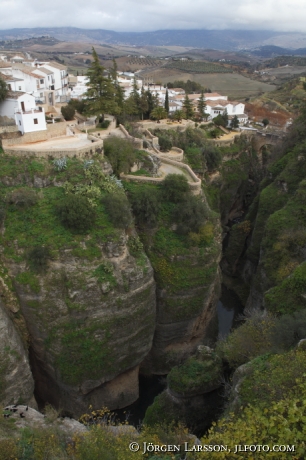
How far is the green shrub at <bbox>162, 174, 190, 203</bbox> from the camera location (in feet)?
90.2

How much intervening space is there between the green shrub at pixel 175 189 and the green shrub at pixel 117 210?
182 inches

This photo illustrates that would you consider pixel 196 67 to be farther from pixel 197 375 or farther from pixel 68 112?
pixel 197 375

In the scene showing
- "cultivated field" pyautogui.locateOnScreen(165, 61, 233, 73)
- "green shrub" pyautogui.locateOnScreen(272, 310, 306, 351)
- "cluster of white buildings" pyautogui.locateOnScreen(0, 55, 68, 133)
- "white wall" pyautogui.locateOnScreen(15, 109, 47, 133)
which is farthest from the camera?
"cultivated field" pyautogui.locateOnScreen(165, 61, 233, 73)

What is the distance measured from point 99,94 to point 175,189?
15334mm

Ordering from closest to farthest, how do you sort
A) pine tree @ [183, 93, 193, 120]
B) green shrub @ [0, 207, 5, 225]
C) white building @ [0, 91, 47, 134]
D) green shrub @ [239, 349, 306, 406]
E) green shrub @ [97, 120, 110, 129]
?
1. green shrub @ [239, 349, 306, 406]
2. green shrub @ [0, 207, 5, 225]
3. white building @ [0, 91, 47, 134]
4. green shrub @ [97, 120, 110, 129]
5. pine tree @ [183, 93, 193, 120]

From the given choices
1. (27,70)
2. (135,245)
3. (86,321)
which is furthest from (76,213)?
(27,70)

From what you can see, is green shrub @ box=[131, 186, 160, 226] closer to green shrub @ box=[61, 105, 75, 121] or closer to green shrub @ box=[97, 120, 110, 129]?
green shrub @ box=[97, 120, 110, 129]

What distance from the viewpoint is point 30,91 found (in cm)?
3900

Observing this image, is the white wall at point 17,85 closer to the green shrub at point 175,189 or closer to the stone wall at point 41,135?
the stone wall at point 41,135

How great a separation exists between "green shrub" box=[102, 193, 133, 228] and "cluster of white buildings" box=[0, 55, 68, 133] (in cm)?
1017

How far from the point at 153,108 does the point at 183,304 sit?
27.8 meters

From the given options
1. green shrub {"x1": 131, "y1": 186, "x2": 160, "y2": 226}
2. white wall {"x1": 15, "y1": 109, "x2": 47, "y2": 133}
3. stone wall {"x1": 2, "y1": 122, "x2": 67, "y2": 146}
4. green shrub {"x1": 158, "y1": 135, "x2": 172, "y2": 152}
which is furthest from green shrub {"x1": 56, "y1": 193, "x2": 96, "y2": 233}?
green shrub {"x1": 158, "y1": 135, "x2": 172, "y2": 152}

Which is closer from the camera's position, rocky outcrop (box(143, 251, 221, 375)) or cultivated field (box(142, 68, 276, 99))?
rocky outcrop (box(143, 251, 221, 375))

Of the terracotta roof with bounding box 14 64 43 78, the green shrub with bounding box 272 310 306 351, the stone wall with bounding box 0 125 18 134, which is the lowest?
the green shrub with bounding box 272 310 306 351
